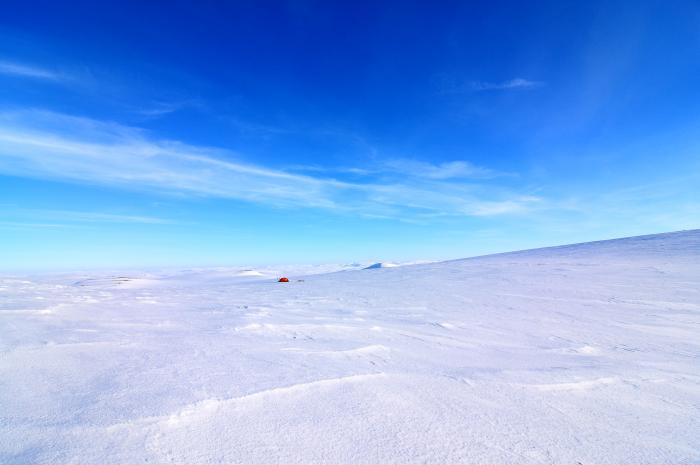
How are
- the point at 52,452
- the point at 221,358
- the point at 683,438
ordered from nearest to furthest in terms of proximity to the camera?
1. the point at 52,452
2. the point at 683,438
3. the point at 221,358

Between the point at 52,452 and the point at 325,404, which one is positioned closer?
the point at 52,452

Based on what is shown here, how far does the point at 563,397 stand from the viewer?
2.20m

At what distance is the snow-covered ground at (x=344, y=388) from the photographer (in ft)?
5.20

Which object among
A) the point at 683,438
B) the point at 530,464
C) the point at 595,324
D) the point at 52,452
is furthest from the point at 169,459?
the point at 595,324

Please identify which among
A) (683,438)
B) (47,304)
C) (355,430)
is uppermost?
(47,304)

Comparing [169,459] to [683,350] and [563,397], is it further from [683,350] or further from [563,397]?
[683,350]

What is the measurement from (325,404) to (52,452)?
1229 millimetres

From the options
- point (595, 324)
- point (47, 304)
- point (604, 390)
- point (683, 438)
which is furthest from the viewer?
point (47, 304)

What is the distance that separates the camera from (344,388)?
7.27ft

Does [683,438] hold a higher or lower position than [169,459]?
lower

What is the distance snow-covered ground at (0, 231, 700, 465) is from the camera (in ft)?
5.20

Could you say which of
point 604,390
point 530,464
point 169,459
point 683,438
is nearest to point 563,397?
point 604,390

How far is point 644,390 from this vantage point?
237 centimetres

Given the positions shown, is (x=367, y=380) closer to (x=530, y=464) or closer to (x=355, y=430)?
(x=355, y=430)
